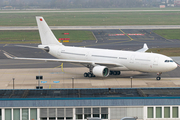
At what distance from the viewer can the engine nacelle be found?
53469 mm

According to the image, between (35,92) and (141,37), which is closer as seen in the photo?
(35,92)

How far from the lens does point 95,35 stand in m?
122

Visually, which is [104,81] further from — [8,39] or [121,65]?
[8,39]

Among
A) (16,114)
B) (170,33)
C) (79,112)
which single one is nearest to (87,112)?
(79,112)

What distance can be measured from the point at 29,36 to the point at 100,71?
237 ft

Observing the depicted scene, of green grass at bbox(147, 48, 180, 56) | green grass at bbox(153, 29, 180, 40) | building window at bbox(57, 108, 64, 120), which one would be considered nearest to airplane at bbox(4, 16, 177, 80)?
building window at bbox(57, 108, 64, 120)

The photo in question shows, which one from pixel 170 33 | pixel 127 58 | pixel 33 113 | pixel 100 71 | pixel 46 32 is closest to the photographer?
pixel 33 113

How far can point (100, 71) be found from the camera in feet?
175

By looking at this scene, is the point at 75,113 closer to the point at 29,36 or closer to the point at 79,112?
the point at 79,112

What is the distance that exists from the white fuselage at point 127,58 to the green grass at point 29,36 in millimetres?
50020

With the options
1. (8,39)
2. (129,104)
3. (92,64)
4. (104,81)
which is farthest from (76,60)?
(8,39)

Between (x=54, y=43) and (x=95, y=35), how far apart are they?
58.5 metres

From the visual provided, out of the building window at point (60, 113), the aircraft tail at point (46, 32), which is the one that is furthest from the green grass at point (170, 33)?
the building window at point (60, 113)

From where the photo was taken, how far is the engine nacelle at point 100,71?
53469 mm
